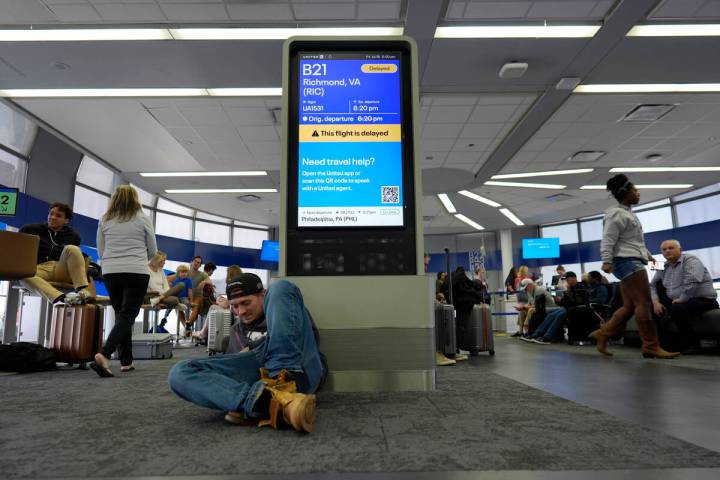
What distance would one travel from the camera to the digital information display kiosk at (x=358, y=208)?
2.35m

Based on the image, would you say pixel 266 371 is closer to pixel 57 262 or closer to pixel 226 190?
pixel 57 262

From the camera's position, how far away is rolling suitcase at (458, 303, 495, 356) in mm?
5199

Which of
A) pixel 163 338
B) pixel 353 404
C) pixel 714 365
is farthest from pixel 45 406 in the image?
pixel 714 365

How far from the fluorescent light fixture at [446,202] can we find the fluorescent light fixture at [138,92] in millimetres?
6709

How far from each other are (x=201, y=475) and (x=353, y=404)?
0.99 meters

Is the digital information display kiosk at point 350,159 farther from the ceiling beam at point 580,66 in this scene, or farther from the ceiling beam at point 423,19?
the ceiling beam at point 580,66

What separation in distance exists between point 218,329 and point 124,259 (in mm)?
2111

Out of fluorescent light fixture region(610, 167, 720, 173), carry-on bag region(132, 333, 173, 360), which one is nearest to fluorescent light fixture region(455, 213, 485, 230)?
fluorescent light fixture region(610, 167, 720, 173)

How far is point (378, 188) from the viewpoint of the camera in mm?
2506

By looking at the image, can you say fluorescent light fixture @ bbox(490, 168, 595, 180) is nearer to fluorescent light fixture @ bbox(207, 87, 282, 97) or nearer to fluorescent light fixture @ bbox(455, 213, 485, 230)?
fluorescent light fixture @ bbox(455, 213, 485, 230)

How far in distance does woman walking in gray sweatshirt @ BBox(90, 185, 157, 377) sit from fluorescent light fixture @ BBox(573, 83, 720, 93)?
5.95m

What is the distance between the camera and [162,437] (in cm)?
142

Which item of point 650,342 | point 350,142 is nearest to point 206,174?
point 350,142

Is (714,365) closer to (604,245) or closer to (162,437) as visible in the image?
(604,245)
